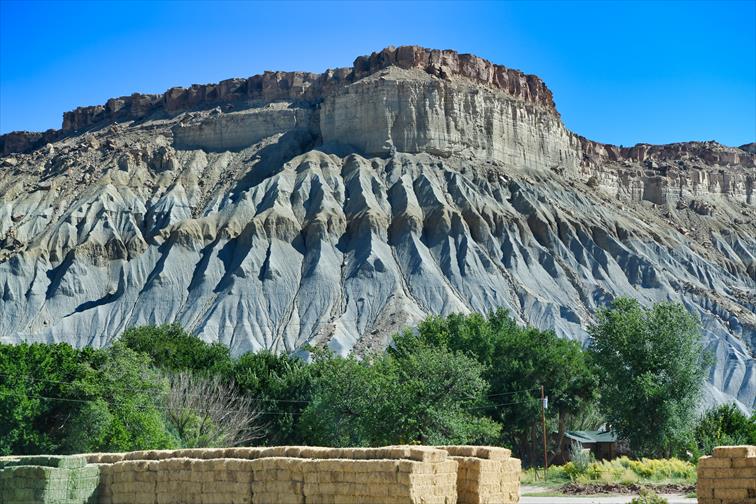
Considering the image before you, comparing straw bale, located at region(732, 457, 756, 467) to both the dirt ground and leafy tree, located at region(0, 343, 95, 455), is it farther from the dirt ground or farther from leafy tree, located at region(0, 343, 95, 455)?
leafy tree, located at region(0, 343, 95, 455)

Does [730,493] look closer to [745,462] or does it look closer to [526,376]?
[745,462]

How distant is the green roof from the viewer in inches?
2308

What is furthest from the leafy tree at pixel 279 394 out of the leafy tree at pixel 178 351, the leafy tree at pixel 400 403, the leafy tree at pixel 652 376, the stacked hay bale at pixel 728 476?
the stacked hay bale at pixel 728 476

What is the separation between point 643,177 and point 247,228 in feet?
199

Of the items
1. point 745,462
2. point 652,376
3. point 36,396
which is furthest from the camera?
point 652,376

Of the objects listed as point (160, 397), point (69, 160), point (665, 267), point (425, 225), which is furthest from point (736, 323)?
point (69, 160)

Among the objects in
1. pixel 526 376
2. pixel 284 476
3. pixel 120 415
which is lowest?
pixel 284 476

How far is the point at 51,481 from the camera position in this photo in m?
27.3

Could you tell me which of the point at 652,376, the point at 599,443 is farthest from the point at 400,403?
the point at 599,443

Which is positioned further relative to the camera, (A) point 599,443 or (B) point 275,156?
(B) point 275,156

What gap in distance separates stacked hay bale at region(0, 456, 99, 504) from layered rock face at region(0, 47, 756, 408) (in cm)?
5644

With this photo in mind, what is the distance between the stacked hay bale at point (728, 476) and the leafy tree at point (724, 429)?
20911 mm

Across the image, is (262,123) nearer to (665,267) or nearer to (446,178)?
(446,178)

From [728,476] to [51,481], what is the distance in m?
16.7
